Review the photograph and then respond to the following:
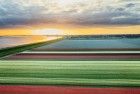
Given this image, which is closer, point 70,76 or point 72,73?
point 70,76

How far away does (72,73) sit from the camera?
31.9ft

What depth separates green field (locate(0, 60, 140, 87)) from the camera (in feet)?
28.2

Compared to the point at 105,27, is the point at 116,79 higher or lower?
lower

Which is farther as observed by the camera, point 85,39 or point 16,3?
point 85,39

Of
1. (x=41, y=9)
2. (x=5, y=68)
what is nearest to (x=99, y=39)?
(x=41, y=9)

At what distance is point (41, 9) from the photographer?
57.7 ft

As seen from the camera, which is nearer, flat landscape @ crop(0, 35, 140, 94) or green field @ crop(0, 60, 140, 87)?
flat landscape @ crop(0, 35, 140, 94)

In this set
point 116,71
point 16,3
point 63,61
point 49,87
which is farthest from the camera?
point 16,3

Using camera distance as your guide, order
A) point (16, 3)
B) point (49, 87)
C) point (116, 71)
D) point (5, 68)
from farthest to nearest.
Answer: point (16, 3) → point (5, 68) → point (116, 71) → point (49, 87)

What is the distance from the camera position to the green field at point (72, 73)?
28.2 ft

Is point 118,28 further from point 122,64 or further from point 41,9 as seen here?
point 122,64

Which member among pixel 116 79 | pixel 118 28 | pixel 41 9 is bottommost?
pixel 116 79

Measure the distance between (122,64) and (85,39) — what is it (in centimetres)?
1369

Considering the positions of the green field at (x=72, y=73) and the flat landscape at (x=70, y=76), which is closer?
the flat landscape at (x=70, y=76)
